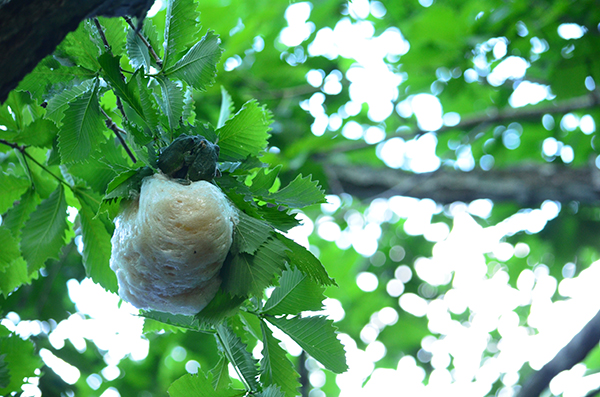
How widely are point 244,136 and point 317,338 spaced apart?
0.38m

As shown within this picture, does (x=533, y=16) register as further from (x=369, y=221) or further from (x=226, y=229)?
(x=226, y=229)

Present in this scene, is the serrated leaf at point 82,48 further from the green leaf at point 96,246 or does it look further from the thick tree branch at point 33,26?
the green leaf at point 96,246

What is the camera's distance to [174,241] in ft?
2.21

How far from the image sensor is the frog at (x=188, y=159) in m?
0.72

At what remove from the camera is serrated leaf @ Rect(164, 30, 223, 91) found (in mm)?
808

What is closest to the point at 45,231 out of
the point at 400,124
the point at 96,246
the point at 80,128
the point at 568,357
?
the point at 96,246

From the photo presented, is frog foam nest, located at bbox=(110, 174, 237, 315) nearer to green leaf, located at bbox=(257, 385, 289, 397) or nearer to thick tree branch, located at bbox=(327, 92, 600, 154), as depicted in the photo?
green leaf, located at bbox=(257, 385, 289, 397)

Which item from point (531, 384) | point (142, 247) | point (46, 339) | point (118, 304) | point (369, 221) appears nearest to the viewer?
point (142, 247)

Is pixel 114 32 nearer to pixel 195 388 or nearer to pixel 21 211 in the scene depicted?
pixel 21 211

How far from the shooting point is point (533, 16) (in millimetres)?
2271

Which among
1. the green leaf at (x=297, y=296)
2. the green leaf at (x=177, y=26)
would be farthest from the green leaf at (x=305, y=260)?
the green leaf at (x=177, y=26)

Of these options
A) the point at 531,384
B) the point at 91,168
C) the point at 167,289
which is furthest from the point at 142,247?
the point at 531,384

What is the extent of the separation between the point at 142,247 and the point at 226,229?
0.39 ft

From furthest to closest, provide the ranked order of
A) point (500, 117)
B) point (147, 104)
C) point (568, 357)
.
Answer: point (500, 117) → point (568, 357) → point (147, 104)
